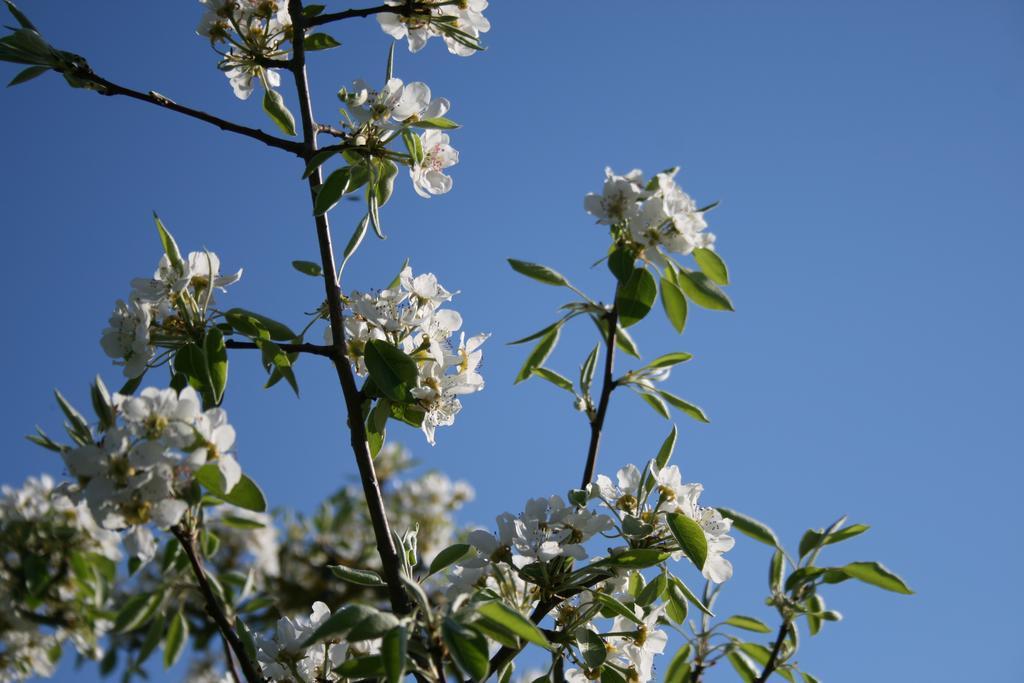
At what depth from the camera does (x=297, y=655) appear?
70.8 inches

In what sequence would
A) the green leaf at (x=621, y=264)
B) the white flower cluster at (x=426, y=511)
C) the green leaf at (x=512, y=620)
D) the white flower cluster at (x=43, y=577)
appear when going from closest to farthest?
1. the green leaf at (x=512, y=620)
2. the green leaf at (x=621, y=264)
3. the white flower cluster at (x=43, y=577)
4. the white flower cluster at (x=426, y=511)

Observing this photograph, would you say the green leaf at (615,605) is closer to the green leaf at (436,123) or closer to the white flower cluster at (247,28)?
the green leaf at (436,123)

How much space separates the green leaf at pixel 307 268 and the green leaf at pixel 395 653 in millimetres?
Answer: 916

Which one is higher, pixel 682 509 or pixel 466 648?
pixel 682 509

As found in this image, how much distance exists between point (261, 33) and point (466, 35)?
50 cm

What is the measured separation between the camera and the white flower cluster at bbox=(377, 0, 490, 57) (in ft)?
7.01

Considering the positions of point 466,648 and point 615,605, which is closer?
point 466,648

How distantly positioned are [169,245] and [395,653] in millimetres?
1035

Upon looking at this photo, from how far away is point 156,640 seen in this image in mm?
1945

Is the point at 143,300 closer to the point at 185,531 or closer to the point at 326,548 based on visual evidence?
the point at 185,531

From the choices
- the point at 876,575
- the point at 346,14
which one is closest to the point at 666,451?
the point at 876,575

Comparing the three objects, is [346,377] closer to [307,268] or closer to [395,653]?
[307,268]

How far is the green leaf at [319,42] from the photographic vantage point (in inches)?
83.4

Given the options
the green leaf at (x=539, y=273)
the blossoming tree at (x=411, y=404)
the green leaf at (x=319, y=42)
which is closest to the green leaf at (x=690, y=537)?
the blossoming tree at (x=411, y=404)
